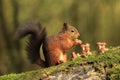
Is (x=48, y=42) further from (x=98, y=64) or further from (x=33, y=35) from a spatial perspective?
(x=98, y=64)

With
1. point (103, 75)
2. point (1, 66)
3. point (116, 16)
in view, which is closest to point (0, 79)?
point (103, 75)

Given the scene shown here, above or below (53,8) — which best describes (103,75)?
below

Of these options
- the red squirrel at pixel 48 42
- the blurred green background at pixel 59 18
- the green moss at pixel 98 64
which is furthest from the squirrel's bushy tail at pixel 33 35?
the blurred green background at pixel 59 18

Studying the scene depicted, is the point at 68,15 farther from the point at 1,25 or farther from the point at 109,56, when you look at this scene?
the point at 109,56

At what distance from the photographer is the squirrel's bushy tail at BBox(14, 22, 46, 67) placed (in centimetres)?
639

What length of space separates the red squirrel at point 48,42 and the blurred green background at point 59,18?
196 inches

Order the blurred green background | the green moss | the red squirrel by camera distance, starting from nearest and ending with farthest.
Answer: the green moss, the red squirrel, the blurred green background

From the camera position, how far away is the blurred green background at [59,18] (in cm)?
1160

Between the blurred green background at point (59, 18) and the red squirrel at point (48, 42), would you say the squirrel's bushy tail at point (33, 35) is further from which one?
the blurred green background at point (59, 18)

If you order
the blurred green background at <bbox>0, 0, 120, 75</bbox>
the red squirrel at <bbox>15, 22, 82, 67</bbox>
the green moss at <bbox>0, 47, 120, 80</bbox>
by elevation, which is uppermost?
the blurred green background at <bbox>0, 0, 120, 75</bbox>

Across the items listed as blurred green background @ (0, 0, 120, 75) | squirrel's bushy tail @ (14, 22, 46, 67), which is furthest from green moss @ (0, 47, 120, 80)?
blurred green background @ (0, 0, 120, 75)

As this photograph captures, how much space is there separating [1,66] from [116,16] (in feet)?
8.82

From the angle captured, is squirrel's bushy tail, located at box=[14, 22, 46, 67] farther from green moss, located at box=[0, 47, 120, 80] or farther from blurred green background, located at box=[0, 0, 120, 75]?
blurred green background, located at box=[0, 0, 120, 75]

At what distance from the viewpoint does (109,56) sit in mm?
5137
